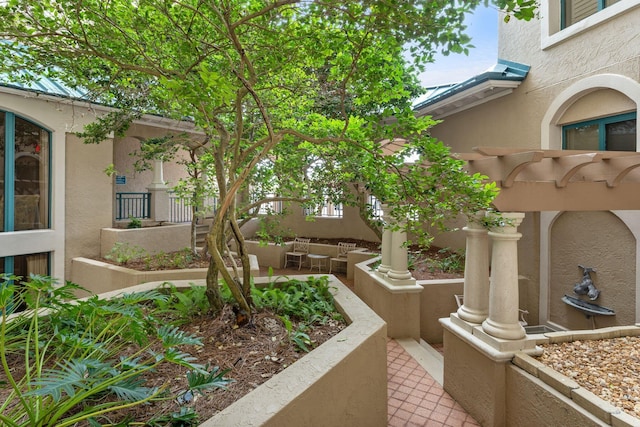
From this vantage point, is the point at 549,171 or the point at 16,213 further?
the point at 16,213

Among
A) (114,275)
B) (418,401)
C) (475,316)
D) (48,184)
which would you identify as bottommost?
(418,401)

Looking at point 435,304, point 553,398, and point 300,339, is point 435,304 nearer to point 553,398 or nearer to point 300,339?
point 553,398

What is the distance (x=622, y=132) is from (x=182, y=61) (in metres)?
7.47

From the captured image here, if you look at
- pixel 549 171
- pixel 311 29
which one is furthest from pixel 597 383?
pixel 311 29

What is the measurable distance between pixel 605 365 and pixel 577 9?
7.18m

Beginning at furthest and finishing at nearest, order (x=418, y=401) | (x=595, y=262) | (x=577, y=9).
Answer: (x=577, y=9)
(x=595, y=262)
(x=418, y=401)

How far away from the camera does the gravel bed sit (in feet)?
10.7

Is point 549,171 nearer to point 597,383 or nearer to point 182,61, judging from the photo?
point 597,383

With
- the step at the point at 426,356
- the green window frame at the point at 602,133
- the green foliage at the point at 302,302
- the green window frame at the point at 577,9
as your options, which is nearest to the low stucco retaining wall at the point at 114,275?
the green foliage at the point at 302,302

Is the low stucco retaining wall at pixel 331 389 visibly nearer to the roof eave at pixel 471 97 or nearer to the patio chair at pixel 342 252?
the roof eave at pixel 471 97

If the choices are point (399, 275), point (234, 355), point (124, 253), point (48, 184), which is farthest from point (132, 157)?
point (234, 355)

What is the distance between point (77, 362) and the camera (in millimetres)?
2127

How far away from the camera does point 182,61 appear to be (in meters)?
3.90

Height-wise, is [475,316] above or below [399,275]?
below
